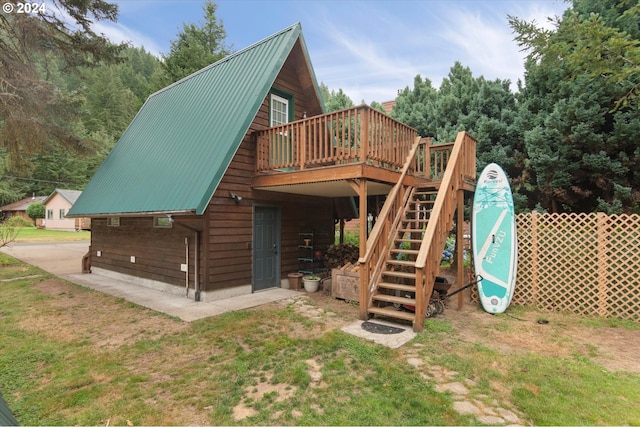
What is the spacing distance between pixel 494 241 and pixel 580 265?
148 cm

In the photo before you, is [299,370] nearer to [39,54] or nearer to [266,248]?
[266,248]

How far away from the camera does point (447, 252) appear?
12070 millimetres

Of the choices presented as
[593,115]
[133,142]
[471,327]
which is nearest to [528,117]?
[593,115]

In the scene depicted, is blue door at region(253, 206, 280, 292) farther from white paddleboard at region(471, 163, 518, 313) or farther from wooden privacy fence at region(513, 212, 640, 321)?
wooden privacy fence at region(513, 212, 640, 321)

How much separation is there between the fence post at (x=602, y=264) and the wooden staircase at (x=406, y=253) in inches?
92.2

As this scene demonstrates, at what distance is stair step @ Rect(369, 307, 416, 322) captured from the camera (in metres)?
5.07

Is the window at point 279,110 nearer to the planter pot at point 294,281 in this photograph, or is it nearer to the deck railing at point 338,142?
the deck railing at point 338,142

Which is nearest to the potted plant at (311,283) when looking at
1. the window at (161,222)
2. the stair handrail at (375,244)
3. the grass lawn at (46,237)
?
the stair handrail at (375,244)

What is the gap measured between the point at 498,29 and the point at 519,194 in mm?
4442

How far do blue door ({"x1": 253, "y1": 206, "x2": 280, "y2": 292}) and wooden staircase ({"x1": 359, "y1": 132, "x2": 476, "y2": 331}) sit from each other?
10.3ft

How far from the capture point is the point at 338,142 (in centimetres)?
599

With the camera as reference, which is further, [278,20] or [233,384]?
[278,20]

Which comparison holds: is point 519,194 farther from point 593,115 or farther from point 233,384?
point 233,384

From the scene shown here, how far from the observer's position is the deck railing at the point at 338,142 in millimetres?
5949
